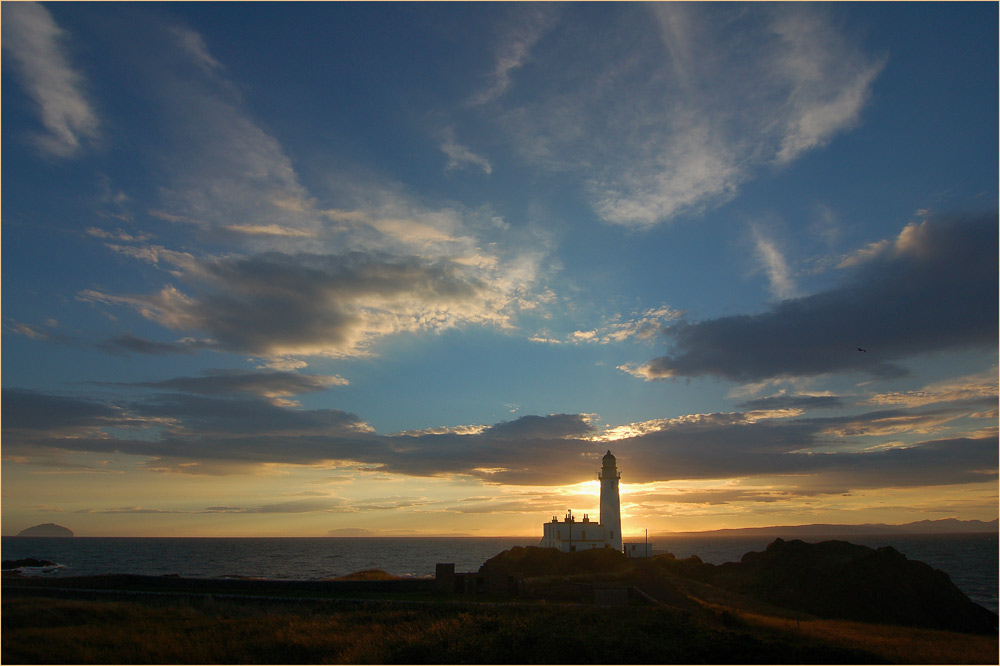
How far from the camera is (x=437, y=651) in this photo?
1916 centimetres

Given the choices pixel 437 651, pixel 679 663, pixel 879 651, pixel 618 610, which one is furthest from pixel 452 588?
pixel 879 651

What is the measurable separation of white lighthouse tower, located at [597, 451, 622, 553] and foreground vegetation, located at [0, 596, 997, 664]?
2867cm

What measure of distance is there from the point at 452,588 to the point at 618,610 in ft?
36.6

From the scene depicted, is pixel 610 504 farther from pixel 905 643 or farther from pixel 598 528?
pixel 905 643

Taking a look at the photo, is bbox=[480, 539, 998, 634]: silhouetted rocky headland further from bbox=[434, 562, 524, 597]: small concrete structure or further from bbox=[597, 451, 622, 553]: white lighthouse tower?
bbox=[597, 451, 622, 553]: white lighthouse tower

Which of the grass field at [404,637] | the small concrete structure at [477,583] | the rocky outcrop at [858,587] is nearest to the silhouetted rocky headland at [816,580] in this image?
the rocky outcrop at [858,587]

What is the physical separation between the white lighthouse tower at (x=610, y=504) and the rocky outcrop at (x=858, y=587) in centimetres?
718

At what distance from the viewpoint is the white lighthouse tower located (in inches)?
2124

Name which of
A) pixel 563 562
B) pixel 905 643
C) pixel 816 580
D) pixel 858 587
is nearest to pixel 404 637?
pixel 905 643

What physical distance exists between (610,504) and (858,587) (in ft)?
65.5

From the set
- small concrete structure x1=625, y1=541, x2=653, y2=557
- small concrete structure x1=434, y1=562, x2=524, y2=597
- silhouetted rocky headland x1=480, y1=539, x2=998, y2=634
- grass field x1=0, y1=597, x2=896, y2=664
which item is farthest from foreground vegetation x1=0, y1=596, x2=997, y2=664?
small concrete structure x1=625, y1=541, x2=653, y2=557

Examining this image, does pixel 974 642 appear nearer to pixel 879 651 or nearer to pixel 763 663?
pixel 879 651

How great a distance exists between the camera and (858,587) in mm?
40781

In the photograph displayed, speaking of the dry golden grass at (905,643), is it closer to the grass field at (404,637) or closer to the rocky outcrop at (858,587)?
the grass field at (404,637)
